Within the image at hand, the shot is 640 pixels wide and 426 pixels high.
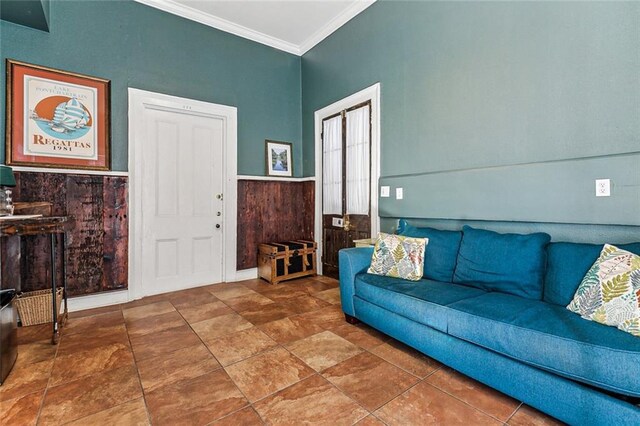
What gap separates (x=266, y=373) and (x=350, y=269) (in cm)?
102

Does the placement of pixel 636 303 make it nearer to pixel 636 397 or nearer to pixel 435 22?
pixel 636 397

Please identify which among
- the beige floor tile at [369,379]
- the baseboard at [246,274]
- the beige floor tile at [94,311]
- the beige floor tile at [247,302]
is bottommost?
the beige floor tile at [369,379]

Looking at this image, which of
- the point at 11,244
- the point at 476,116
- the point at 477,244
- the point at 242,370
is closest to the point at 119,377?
the point at 242,370

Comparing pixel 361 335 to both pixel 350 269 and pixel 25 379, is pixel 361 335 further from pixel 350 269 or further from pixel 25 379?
pixel 25 379

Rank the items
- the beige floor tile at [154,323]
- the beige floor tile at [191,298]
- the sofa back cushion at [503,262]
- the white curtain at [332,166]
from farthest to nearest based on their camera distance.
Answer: the white curtain at [332,166]
the beige floor tile at [191,298]
the beige floor tile at [154,323]
the sofa back cushion at [503,262]

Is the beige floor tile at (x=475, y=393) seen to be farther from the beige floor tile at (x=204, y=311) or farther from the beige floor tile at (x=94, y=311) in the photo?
the beige floor tile at (x=94, y=311)

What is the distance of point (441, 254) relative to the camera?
2344mm

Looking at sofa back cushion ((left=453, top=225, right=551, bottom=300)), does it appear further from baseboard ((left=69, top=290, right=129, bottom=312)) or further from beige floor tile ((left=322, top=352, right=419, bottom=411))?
baseboard ((left=69, top=290, right=129, bottom=312))

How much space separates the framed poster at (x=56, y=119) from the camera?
8.80 feet

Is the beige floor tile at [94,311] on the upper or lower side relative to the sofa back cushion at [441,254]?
lower

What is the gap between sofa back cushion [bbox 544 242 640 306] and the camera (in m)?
1.66

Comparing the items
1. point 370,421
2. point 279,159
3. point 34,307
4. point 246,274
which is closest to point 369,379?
point 370,421

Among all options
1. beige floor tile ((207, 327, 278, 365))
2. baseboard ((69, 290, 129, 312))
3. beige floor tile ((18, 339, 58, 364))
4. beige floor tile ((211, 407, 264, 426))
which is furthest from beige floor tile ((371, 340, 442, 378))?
baseboard ((69, 290, 129, 312))

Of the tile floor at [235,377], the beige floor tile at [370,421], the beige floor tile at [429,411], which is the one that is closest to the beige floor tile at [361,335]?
the tile floor at [235,377]
